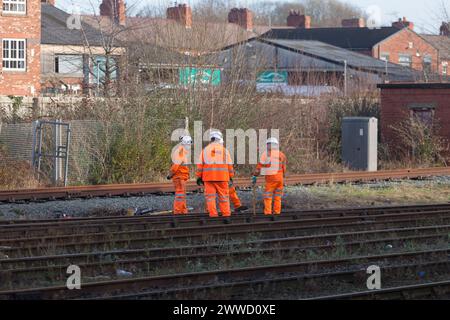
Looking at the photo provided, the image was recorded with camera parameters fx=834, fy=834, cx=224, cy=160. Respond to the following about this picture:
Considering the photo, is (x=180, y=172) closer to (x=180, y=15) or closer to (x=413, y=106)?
(x=180, y=15)

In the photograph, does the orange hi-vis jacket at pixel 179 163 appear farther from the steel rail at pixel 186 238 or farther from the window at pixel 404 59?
the window at pixel 404 59

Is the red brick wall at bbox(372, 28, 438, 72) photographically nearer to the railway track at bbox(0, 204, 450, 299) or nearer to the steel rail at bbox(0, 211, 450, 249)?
the steel rail at bbox(0, 211, 450, 249)

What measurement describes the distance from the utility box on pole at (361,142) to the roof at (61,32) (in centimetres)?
2191

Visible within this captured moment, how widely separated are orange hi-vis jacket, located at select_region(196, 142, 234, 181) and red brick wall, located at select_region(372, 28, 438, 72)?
207ft

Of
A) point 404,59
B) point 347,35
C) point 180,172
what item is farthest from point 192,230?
point 404,59

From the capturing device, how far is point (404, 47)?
3110 inches

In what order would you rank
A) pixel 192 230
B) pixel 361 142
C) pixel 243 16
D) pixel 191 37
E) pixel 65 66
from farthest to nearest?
pixel 243 16 → pixel 65 66 → pixel 361 142 → pixel 191 37 → pixel 192 230

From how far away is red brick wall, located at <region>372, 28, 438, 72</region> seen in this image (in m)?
76.6

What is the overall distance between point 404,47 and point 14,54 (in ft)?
140

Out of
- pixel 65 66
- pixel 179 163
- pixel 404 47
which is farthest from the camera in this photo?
pixel 404 47

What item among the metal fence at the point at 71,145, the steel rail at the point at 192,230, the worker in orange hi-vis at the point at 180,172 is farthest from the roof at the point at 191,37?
the steel rail at the point at 192,230

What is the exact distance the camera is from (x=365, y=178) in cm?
2481

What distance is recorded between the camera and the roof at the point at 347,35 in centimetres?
7725

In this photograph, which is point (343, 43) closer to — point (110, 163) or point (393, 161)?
point (393, 161)
